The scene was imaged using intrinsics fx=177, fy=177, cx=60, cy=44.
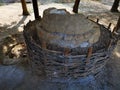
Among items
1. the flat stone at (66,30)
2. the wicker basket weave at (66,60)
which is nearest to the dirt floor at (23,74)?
the wicker basket weave at (66,60)

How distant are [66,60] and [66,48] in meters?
0.25

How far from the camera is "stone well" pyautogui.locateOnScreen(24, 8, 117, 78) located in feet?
11.2

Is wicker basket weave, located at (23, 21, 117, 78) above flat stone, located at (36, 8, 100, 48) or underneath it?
underneath

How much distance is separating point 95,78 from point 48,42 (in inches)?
53.2

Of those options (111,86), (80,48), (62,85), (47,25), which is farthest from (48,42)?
(111,86)

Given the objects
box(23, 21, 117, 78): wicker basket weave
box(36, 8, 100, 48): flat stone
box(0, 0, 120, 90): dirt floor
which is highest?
box(36, 8, 100, 48): flat stone

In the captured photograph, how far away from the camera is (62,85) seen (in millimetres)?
3828

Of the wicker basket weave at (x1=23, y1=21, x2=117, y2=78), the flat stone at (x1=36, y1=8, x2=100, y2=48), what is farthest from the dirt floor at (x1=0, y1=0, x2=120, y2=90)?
the flat stone at (x1=36, y1=8, x2=100, y2=48)

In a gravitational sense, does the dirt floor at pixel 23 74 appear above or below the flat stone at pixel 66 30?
below

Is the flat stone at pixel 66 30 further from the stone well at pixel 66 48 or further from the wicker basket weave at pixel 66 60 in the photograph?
the wicker basket weave at pixel 66 60

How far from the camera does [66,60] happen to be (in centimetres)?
337

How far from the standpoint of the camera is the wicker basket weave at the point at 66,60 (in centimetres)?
336

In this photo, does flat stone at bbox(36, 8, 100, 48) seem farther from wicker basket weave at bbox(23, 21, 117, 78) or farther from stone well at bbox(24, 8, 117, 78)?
wicker basket weave at bbox(23, 21, 117, 78)

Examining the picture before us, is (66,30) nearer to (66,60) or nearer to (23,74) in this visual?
(66,60)
